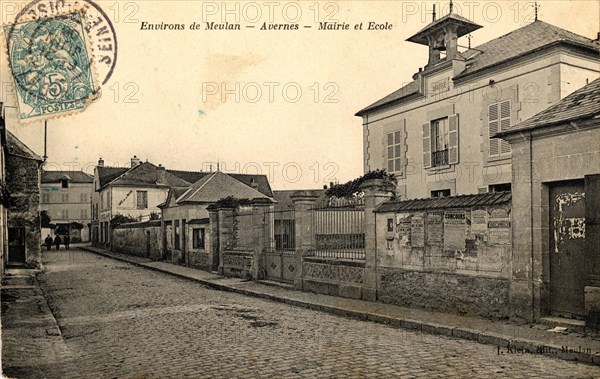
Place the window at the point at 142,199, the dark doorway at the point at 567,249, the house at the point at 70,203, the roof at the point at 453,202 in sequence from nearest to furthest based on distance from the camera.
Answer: the dark doorway at the point at 567,249 → the roof at the point at 453,202 → the window at the point at 142,199 → the house at the point at 70,203

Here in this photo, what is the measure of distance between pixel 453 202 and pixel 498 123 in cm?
764

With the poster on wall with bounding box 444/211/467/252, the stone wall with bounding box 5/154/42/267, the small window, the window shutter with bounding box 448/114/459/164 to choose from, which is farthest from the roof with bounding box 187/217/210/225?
the poster on wall with bounding box 444/211/467/252

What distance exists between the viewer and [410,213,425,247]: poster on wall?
9.59m

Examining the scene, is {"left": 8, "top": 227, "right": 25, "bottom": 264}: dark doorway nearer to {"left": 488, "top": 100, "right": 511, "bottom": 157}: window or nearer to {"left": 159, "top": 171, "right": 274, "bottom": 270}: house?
{"left": 159, "top": 171, "right": 274, "bottom": 270}: house

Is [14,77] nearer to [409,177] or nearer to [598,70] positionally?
[409,177]

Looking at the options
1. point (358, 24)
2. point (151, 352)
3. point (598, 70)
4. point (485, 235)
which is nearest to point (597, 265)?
point (485, 235)

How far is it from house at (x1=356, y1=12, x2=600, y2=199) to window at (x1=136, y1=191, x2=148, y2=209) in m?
28.2

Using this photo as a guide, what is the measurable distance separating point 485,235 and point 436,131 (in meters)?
10.1

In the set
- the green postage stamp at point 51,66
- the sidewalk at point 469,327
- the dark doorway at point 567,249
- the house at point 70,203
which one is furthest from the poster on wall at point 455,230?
the house at point 70,203

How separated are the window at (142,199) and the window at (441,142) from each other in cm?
3128

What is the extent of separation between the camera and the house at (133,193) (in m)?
42.2

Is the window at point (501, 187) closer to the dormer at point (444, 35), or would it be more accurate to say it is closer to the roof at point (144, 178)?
the dormer at point (444, 35)

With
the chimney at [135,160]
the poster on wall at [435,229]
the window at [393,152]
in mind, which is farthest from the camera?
the chimney at [135,160]

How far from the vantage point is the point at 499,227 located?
8.31m
